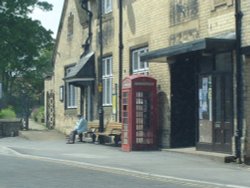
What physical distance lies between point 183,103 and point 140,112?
1.46 metres

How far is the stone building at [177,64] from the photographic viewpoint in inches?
671

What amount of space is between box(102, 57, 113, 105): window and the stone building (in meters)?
0.04

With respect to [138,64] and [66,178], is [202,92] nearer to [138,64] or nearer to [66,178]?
[138,64]

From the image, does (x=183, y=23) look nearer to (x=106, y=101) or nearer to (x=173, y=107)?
(x=173, y=107)

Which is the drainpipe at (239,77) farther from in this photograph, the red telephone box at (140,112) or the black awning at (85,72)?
the black awning at (85,72)

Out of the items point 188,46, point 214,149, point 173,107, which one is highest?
point 188,46

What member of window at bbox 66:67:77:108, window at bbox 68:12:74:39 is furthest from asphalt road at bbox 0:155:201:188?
window at bbox 68:12:74:39

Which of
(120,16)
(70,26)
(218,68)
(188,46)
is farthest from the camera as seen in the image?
(70,26)

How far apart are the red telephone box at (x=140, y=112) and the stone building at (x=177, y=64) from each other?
17.6 inches

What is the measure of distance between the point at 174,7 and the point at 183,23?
0.88 metres

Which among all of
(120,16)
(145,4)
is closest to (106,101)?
(120,16)

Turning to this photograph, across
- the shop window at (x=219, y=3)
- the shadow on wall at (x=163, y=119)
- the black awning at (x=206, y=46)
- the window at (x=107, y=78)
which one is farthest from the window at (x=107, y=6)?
the shop window at (x=219, y=3)

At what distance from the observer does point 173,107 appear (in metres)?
20.7

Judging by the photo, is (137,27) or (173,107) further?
(137,27)
